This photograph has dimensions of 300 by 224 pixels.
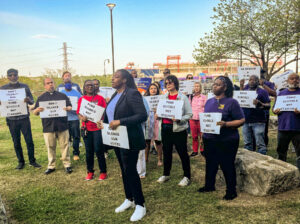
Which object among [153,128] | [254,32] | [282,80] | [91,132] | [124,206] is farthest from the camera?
[254,32]

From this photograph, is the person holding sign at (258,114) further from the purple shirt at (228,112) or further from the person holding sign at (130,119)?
the person holding sign at (130,119)

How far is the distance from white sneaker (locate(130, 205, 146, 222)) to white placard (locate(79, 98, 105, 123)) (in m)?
1.65

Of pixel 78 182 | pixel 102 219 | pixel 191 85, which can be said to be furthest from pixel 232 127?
pixel 191 85

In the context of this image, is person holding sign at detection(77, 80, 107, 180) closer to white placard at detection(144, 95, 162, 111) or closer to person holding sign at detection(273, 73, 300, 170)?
white placard at detection(144, 95, 162, 111)

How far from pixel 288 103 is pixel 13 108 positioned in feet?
19.6

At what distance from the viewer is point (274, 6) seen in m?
22.2

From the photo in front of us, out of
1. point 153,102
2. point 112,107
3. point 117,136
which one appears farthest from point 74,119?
point 117,136

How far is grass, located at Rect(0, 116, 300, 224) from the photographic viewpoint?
12.7ft

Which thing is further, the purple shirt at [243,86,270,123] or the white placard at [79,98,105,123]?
the purple shirt at [243,86,270,123]

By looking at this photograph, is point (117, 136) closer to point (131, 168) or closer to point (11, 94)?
point (131, 168)

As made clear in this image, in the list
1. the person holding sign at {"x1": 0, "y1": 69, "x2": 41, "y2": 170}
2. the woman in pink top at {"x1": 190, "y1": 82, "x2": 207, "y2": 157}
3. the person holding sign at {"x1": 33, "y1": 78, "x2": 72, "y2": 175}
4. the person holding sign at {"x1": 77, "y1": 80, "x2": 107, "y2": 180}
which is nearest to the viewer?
the person holding sign at {"x1": 77, "y1": 80, "x2": 107, "y2": 180}

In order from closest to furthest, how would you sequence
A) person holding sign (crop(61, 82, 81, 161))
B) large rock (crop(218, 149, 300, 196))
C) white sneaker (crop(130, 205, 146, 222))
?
1. white sneaker (crop(130, 205, 146, 222))
2. large rock (crop(218, 149, 300, 196))
3. person holding sign (crop(61, 82, 81, 161))

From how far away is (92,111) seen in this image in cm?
479

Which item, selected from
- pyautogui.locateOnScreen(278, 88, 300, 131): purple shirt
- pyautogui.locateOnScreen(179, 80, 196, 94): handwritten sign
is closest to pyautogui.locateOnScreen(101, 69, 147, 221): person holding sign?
pyautogui.locateOnScreen(278, 88, 300, 131): purple shirt
